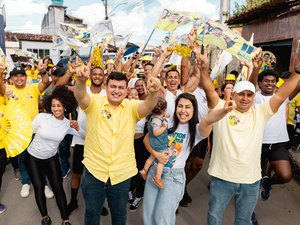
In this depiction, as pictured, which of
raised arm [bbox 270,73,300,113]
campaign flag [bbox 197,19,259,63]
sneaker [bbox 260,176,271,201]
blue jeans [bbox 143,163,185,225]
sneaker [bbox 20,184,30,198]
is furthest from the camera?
sneaker [bbox 20,184,30,198]

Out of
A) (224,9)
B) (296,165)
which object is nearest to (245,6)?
(224,9)

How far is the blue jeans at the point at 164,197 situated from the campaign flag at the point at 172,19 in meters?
1.89

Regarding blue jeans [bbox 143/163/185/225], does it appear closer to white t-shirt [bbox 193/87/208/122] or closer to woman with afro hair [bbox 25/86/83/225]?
white t-shirt [bbox 193/87/208/122]

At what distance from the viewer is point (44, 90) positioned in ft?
15.0

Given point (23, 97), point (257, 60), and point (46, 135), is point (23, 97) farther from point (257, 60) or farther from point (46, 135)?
point (257, 60)

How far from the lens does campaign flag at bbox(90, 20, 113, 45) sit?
4449 mm

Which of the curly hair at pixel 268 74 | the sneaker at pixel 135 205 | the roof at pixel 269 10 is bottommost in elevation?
the sneaker at pixel 135 205

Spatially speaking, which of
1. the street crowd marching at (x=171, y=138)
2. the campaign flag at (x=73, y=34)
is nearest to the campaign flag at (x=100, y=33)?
the campaign flag at (x=73, y=34)

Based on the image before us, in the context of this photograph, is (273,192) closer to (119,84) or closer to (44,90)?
(119,84)

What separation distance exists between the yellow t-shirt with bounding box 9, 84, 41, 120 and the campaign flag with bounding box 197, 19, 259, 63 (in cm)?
285

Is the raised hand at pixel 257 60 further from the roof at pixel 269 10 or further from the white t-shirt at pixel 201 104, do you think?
the roof at pixel 269 10

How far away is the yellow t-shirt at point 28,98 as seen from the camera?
4195 mm

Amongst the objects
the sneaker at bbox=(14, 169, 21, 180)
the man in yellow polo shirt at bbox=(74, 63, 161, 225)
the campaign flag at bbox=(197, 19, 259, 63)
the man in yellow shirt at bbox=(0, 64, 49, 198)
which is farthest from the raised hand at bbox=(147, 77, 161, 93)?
the sneaker at bbox=(14, 169, 21, 180)

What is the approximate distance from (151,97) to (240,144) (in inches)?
36.7
